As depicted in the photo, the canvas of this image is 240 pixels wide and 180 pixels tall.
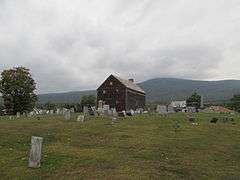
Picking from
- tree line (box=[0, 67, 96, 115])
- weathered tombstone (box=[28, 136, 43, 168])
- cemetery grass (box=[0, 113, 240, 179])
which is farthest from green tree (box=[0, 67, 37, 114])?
weathered tombstone (box=[28, 136, 43, 168])

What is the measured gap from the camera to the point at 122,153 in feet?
72.4

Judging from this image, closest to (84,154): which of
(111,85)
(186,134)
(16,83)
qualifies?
(186,134)

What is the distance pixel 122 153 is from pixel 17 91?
67.0 metres

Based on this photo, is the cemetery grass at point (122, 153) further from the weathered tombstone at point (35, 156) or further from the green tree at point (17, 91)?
the green tree at point (17, 91)

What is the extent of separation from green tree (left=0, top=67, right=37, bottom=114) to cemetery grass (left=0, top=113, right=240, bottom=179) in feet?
178

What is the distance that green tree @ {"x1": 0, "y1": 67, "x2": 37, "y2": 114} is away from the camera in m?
84.8

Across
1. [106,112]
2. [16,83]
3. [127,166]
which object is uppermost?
[16,83]

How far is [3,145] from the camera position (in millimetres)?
24609

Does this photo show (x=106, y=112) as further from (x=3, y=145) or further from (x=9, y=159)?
(x=9, y=159)

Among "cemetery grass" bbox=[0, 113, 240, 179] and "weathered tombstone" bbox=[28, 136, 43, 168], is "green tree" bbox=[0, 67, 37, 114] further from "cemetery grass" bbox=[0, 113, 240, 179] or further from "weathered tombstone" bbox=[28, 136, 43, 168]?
"weathered tombstone" bbox=[28, 136, 43, 168]

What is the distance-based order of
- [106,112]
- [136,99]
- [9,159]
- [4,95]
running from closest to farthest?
[9,159] → [106,112] → [4,95] → [136,99]

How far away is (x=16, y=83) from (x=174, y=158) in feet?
224

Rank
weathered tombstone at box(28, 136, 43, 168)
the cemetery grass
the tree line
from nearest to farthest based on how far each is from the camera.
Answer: the cemetery grass
weathered tombstone at box(28, 136, 43, 168)
the tree line

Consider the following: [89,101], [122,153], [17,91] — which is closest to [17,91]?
[17,91]
